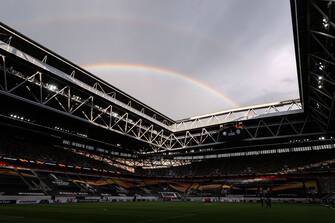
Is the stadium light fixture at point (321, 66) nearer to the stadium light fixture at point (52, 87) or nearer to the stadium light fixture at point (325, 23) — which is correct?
the stadium light fixture at point (325, 23)

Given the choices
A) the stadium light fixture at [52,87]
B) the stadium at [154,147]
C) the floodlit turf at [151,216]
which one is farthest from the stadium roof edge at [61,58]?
the floodlit turf at [151,216]

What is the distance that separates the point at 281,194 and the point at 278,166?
10707 mm

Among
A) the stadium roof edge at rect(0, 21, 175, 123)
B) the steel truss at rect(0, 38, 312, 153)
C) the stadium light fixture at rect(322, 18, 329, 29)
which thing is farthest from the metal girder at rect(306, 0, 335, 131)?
the stadium roof edge at rect(0, 21, 175, 123)

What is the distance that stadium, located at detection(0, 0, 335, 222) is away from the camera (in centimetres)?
2808

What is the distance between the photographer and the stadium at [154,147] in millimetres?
28078

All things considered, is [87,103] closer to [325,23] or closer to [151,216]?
[151,216]

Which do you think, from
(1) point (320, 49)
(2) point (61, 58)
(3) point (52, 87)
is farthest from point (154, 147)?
(1) point (320, 49)

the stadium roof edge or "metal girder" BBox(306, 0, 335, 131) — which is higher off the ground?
the stadium roof edge

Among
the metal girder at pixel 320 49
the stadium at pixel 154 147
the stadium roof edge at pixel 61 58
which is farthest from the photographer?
the stadium roof edge at pixel 61 58

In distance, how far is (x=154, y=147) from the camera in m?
66.0

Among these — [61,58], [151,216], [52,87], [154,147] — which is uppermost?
[61,58]

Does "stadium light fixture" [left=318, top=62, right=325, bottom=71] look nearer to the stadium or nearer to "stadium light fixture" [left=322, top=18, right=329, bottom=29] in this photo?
the stadium

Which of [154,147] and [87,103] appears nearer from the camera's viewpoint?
[87,103]

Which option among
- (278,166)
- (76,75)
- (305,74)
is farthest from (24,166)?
(278,166)
